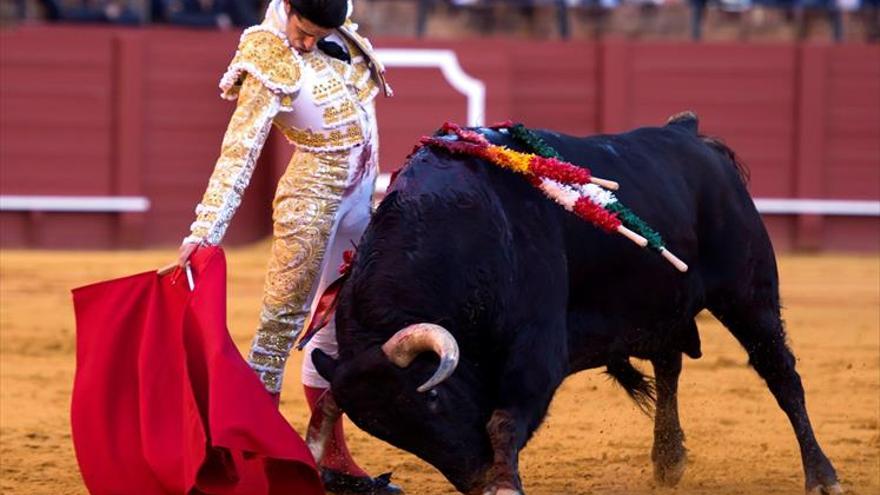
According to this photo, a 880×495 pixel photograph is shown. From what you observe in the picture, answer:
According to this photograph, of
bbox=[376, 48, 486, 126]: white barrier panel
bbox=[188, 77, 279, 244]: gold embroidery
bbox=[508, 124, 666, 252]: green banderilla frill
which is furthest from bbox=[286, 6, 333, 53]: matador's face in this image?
bbox=[376, 48, 486, 126]: white barrier panel

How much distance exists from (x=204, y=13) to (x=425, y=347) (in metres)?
7.39

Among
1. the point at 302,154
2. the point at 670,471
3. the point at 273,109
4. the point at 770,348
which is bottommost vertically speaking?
the point at 670,471

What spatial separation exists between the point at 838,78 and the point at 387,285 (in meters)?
7.41

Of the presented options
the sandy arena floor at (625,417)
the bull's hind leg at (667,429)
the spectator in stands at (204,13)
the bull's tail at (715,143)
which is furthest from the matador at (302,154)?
the spectator in stands at (204,13)

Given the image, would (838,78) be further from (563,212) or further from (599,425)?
Result: (563,212)

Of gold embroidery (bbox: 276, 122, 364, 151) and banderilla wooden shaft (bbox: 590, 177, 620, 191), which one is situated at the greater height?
gold embroidery (bbox: 276, 122, 364, 151)

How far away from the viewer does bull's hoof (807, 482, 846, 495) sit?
12.6ft

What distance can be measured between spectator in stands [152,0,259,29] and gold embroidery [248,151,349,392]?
6556 mm

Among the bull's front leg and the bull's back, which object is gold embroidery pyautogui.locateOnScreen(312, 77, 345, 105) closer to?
the bull's back

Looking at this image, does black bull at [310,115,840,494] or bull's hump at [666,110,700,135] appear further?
bull's hump at [666,110,700,135]

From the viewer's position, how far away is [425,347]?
2.96 metres

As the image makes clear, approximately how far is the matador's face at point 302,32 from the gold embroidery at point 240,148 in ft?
0.43

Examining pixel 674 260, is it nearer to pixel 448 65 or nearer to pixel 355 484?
pixel 355 484

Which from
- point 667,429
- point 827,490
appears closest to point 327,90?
point 667,429
